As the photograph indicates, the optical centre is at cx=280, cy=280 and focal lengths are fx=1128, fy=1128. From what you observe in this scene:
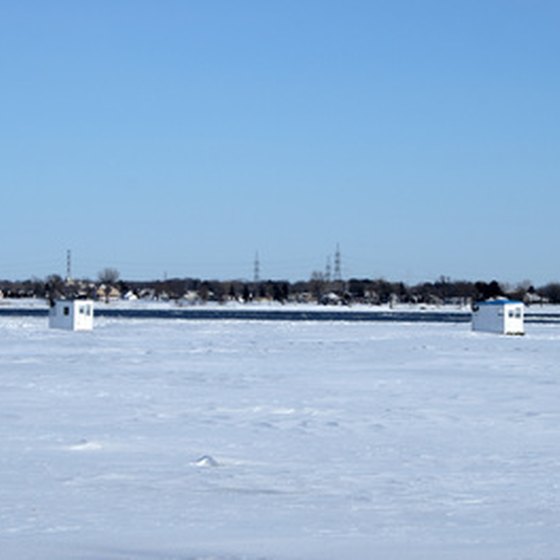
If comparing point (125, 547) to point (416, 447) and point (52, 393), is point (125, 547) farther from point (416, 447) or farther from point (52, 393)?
point (52, 393)

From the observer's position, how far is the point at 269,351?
34031 mm

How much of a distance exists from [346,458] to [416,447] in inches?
45.5

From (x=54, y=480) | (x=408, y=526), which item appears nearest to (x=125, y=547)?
(x=408, y=526)

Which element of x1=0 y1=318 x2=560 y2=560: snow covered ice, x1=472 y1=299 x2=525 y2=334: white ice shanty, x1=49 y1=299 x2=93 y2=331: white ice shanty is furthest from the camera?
x1=472 y1=299 x2=525 y2=334: white ice shanty

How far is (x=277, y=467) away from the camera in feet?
35.5

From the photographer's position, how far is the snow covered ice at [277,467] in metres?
7.57

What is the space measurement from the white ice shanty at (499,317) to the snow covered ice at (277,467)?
102ft

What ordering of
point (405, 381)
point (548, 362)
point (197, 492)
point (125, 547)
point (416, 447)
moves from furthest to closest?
point (548, 362) → point (405, 381) → point (416, 447) → point (197, 492) → point (125, 547)

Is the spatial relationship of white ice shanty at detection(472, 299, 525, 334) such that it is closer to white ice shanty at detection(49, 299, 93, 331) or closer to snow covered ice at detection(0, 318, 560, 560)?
white ice shanty at detection(49, 299, 93, 331)

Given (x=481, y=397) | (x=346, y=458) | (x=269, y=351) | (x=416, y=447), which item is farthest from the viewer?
(x=269, y=351)

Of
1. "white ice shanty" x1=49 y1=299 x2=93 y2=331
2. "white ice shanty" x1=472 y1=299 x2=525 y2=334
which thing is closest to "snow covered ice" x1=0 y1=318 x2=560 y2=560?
"white ice shanty" x1=49 y1=299 x2=93 y2=331

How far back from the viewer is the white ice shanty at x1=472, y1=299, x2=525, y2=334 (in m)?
53.7

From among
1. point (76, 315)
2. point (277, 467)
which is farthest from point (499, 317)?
point (277, 467)

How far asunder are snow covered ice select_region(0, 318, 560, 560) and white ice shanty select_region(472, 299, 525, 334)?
31.1 metres
